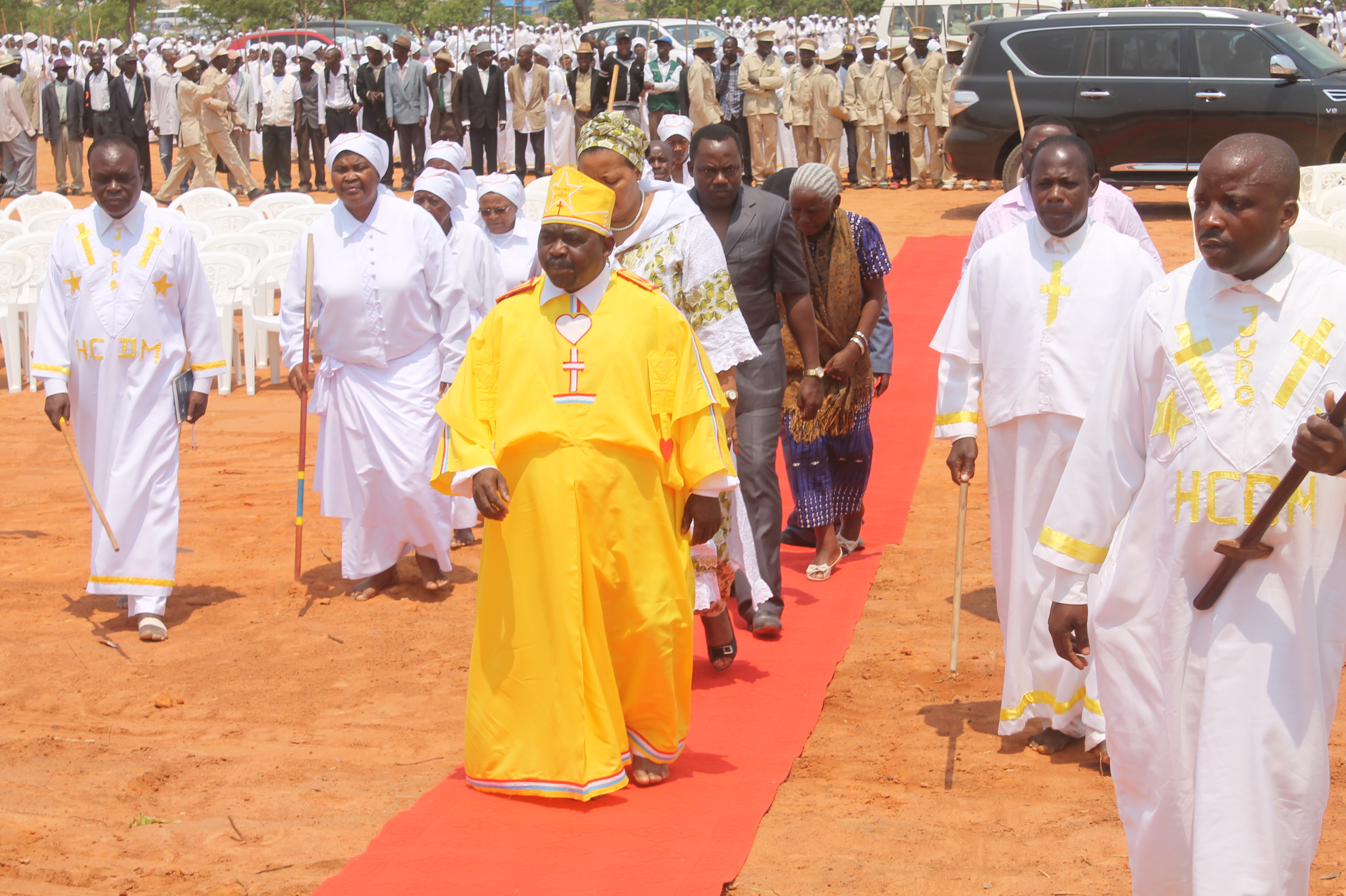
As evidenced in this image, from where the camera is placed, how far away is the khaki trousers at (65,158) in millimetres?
23875

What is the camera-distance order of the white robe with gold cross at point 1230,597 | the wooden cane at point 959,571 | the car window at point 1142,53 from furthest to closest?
the car window at point 1142,53 < the wooden cane at point 959,571 < the white robe with gold cross at point 1230,597

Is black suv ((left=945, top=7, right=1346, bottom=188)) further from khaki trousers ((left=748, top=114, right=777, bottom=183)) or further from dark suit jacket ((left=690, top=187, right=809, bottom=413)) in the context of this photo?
dark suit jacket ((left=690, top=187, right=809, bottom=413))

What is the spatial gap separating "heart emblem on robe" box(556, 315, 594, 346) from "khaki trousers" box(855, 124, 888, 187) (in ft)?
61.8

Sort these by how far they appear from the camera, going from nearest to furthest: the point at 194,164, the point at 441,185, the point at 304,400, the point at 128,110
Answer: the point at 304,400
the point at 441,185
the point at 194,164
the point at 128,110

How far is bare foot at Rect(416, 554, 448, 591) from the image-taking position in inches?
286

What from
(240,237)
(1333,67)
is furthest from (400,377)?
(1333,67)

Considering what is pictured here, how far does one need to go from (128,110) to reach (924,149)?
12.3 meters

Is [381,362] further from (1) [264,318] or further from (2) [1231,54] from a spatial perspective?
(2) [1231,54]

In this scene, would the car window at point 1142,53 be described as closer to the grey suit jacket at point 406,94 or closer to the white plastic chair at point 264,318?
the grey suit jacket at point 406,94

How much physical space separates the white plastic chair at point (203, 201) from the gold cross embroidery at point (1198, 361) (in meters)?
14.1

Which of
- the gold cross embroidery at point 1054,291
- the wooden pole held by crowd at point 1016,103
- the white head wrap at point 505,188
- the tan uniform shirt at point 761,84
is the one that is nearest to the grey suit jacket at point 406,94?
the tan uniform shirt at point 761,84

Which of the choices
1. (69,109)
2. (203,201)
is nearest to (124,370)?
(203,201)

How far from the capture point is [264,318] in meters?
12.5

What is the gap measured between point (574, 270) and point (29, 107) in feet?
77.1
